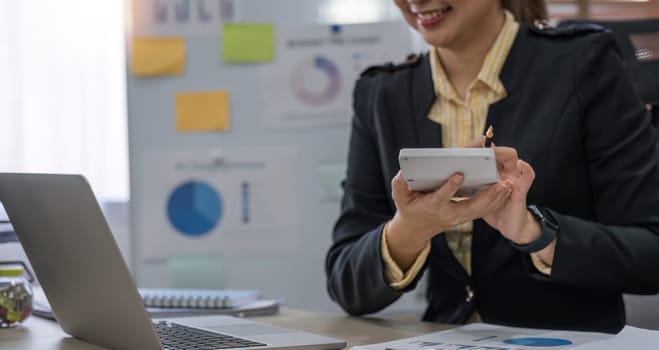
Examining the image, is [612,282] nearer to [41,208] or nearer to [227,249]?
[41,208]

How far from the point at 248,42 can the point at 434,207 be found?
1.30 metres

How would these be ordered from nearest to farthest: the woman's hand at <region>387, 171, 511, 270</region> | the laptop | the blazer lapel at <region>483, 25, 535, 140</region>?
the laptop < the woman's hand at <region>387, 171, 511, 270</region> < the blazer lapel at <region>483, 25, 535, 140</region>

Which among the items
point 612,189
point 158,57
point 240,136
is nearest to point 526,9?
point 612,189

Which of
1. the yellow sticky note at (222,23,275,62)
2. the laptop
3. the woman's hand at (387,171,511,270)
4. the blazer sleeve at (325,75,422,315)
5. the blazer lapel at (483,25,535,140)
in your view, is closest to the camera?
the laptop

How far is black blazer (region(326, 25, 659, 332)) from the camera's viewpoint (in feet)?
4.36

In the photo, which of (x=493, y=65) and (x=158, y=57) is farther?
(x=158, y=57)

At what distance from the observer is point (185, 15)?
2.33 meters

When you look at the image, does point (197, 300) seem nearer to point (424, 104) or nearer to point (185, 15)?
point (424, 104)

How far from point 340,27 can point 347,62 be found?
0.09m

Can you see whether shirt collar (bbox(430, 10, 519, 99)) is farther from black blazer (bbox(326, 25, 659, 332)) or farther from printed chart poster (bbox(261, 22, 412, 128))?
printed chart poster (bbox(261, 22, 412, 128))

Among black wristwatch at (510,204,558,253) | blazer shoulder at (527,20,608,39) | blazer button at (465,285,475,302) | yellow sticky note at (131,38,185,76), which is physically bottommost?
blazer button at (465,285,475,302)

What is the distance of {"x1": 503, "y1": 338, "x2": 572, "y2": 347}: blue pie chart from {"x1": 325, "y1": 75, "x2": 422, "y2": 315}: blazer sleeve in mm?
307

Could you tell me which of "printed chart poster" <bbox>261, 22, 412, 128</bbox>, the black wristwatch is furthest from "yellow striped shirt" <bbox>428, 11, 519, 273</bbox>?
"printed chart poster" <bbox>261, 22, 412, 128</bbox>

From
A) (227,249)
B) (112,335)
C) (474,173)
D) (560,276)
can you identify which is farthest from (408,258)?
(227,249)
